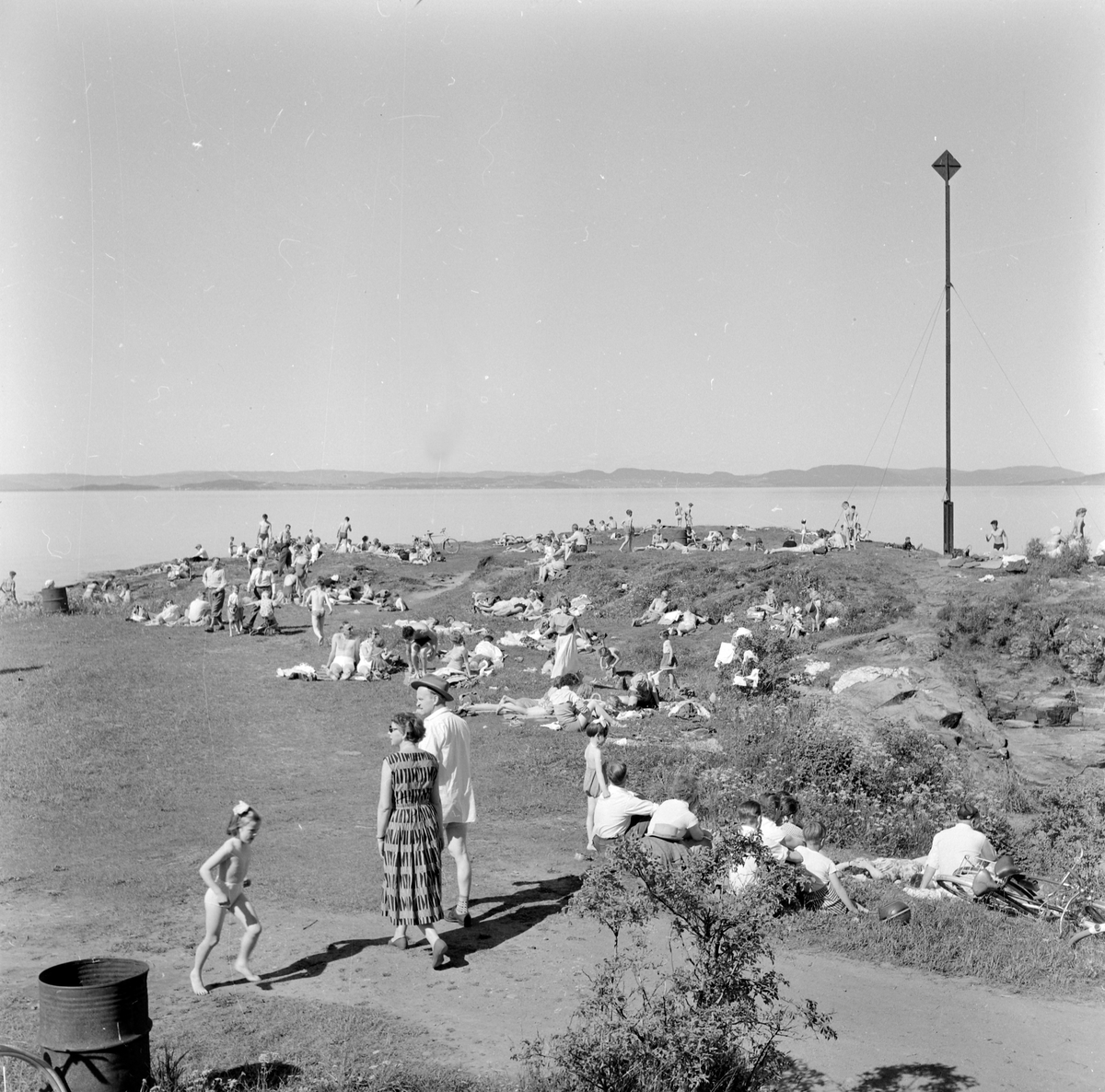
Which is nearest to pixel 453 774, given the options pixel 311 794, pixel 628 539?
pixel 311 794

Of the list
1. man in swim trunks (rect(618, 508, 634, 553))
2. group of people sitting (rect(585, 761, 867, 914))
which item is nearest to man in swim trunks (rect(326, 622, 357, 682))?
group of people sitting (rect(585, 761, 867, 914))

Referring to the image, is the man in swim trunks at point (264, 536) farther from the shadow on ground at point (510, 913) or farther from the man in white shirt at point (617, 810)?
the shadow on ground at point (510, 913)

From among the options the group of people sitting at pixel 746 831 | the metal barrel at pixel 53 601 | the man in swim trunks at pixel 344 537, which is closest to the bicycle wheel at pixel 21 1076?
the group of people sitting at pixel 746 831

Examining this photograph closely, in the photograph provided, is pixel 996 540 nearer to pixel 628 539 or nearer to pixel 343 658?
pixel 628 539

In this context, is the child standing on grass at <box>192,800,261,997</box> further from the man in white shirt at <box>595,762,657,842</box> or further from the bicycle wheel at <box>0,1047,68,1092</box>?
the man in white shirt at <box>595,762,657,842</box>

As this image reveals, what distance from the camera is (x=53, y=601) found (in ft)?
84.0

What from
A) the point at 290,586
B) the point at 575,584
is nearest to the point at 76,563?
the point at 290,586

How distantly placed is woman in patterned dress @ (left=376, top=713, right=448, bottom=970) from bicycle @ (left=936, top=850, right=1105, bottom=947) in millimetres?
Result: 4346

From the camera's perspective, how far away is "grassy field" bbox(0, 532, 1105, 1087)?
22.7ft

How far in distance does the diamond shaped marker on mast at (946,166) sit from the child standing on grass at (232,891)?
23710 millimetres

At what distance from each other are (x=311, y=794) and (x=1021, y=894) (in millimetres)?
6777

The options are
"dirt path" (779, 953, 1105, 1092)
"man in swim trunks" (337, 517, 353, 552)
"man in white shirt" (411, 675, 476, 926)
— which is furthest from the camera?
"man in swim trunks" (337, 517, 353, 552)

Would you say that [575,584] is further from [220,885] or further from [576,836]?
[220,885]

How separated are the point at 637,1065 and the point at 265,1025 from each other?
2206mm
